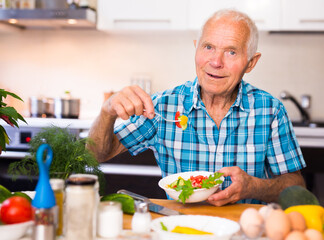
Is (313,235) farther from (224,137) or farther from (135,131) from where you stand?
(135,131)

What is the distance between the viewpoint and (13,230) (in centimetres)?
86

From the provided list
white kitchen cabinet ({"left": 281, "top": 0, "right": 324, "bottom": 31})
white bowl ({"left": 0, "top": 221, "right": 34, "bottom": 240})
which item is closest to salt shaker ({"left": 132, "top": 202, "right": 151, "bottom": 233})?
white bowl ({"left": 0, "top": 221, "right": 34, "bottom": 240})

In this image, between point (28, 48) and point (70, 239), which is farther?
point (28, 48)

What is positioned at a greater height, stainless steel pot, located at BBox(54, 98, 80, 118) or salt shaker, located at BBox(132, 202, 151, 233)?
stainless steel pot, located at BBox(54, 98, 80, 118)

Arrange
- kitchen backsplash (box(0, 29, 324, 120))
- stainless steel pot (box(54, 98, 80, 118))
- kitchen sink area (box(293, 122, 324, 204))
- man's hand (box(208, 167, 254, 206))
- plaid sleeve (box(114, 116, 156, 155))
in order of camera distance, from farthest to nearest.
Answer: kitchen backsplash (box(0, 29, 324, 120)) < stainless steel pot (box(54, 98, 80, 118)) < kitchen sink area (box(293, 122, 324, 204)) < plaid sleeve (box(114, 116, 156, 155)) < man's hand (box(208, 167, 254, 206))

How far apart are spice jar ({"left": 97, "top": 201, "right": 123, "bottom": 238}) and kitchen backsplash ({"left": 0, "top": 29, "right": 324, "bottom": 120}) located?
8.11ft

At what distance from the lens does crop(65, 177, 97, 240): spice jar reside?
0.86m

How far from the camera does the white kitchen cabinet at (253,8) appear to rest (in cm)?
286

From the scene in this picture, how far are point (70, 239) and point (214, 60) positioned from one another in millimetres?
985

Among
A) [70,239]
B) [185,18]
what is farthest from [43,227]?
[185,18]

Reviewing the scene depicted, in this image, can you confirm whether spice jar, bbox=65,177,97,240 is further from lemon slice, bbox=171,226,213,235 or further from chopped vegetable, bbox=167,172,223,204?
chopped vegetable, bbox=167,172,223,204

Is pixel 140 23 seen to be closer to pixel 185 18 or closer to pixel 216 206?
pixel 185 18

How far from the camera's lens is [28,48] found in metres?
3.46

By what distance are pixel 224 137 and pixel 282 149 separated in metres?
0.24
